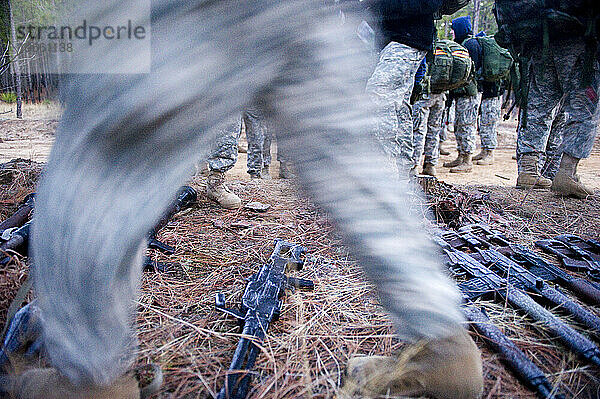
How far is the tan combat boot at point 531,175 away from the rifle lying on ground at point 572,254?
185 centimetres

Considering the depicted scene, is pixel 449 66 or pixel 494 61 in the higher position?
pixel 494 61

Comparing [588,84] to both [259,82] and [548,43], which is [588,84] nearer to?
[548,43]

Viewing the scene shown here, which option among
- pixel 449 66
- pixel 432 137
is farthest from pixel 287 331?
pixel 432 137

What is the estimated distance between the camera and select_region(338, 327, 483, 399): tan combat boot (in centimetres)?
87

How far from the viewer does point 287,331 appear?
1.35 metres

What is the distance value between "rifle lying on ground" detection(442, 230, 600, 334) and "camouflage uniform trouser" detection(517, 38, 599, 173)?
197cm

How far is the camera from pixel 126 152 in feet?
2.23

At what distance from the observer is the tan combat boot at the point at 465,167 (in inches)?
243

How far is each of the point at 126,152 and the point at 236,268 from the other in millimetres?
1260

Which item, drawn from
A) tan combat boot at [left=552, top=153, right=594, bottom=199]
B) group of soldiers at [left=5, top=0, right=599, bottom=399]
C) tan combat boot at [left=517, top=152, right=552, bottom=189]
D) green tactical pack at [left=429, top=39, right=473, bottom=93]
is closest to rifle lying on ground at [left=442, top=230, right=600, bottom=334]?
group of soldiers at [left=5, top=0, right=599, bottom=399]

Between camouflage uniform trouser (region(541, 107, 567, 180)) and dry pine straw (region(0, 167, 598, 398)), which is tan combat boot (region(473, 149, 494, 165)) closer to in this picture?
camouflage uniform trouser (region(541, 107, 567, 180))

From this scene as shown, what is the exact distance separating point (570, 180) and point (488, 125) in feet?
11.3

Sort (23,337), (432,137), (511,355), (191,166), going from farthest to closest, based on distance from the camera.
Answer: (432,137) < (511,355) < (23,337) < (191,166)

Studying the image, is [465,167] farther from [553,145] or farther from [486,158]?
[553,145]
